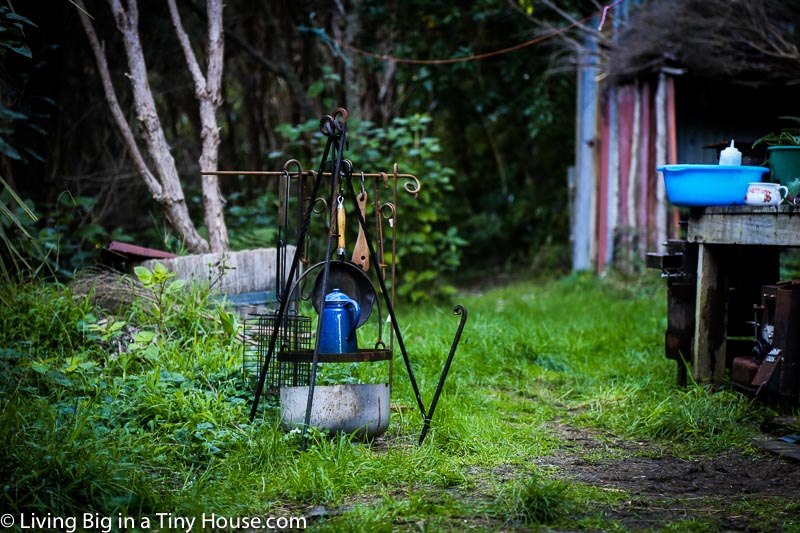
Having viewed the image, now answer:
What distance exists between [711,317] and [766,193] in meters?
0.87

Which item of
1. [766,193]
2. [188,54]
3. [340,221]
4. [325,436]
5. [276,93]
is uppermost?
[276,93]

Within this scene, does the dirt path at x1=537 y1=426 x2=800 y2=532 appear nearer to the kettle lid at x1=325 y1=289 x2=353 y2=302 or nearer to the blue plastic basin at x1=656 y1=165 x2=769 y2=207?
the kettle lid at x1=325 y1=289 x2=353 y2=302

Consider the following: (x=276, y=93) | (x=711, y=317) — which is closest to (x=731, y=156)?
(x=711, y=317)

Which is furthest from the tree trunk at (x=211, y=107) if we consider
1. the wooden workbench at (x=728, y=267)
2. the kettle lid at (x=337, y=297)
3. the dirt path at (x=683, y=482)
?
the wooden workbench at (x=728, y=267)

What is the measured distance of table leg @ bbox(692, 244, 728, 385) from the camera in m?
4.85

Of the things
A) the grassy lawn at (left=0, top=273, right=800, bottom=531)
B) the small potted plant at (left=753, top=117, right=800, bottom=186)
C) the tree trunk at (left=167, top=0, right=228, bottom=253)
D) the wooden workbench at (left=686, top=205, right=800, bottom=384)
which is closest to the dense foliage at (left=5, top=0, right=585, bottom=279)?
the tree trunk at (left=167, top=0, right=228, bottom=253)

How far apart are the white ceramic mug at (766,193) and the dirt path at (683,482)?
143cm

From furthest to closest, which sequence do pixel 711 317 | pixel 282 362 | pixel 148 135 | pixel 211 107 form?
1. pixel 211 107
2. pixel 148 135
3. pixel 711 317
4. pixel 282 362

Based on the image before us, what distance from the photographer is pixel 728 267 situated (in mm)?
4883

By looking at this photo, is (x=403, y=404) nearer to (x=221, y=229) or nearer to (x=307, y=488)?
(x=307, y=488)

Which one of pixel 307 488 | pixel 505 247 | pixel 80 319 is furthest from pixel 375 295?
pixel 505 247

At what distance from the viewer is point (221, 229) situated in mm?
6434

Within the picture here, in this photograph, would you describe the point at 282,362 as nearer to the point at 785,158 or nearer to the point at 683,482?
the point at 683,482

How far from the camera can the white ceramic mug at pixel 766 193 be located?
14.5 ft
